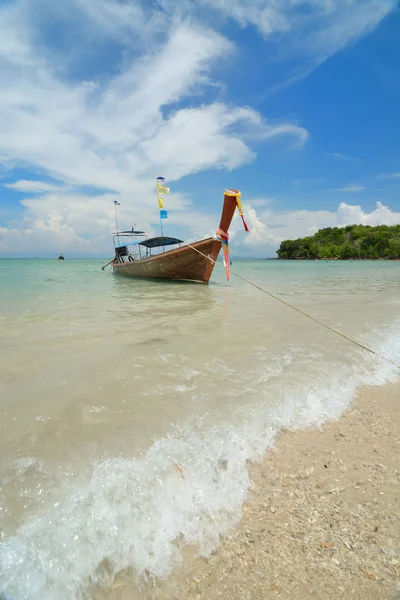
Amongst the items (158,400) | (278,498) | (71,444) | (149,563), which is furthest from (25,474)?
(278,498)

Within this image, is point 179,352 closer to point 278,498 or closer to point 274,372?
point 274,372

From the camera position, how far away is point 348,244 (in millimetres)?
115188

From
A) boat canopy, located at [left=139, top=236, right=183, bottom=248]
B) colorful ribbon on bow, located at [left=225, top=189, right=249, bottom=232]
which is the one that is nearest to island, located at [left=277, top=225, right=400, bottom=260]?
boat canopy, located at [left=139, top=236, right=183, bottom=248]

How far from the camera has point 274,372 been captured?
380 centimetres

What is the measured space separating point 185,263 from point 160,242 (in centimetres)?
323

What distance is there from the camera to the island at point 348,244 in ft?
343

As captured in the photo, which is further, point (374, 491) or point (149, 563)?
point (374, 491)

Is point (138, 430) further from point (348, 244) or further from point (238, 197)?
point (348, 244)

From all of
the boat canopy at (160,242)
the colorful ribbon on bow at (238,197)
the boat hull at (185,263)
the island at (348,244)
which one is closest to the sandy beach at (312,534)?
the colorful ribbon on bow at (238,197)

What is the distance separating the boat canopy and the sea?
12335 millimetres

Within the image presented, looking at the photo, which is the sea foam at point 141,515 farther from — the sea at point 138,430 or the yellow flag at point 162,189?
the yellow flag at point 162,189

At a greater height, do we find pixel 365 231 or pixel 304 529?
pixel 365 231

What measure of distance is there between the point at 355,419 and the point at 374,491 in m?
0.99

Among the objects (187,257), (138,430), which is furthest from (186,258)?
(138,430)
